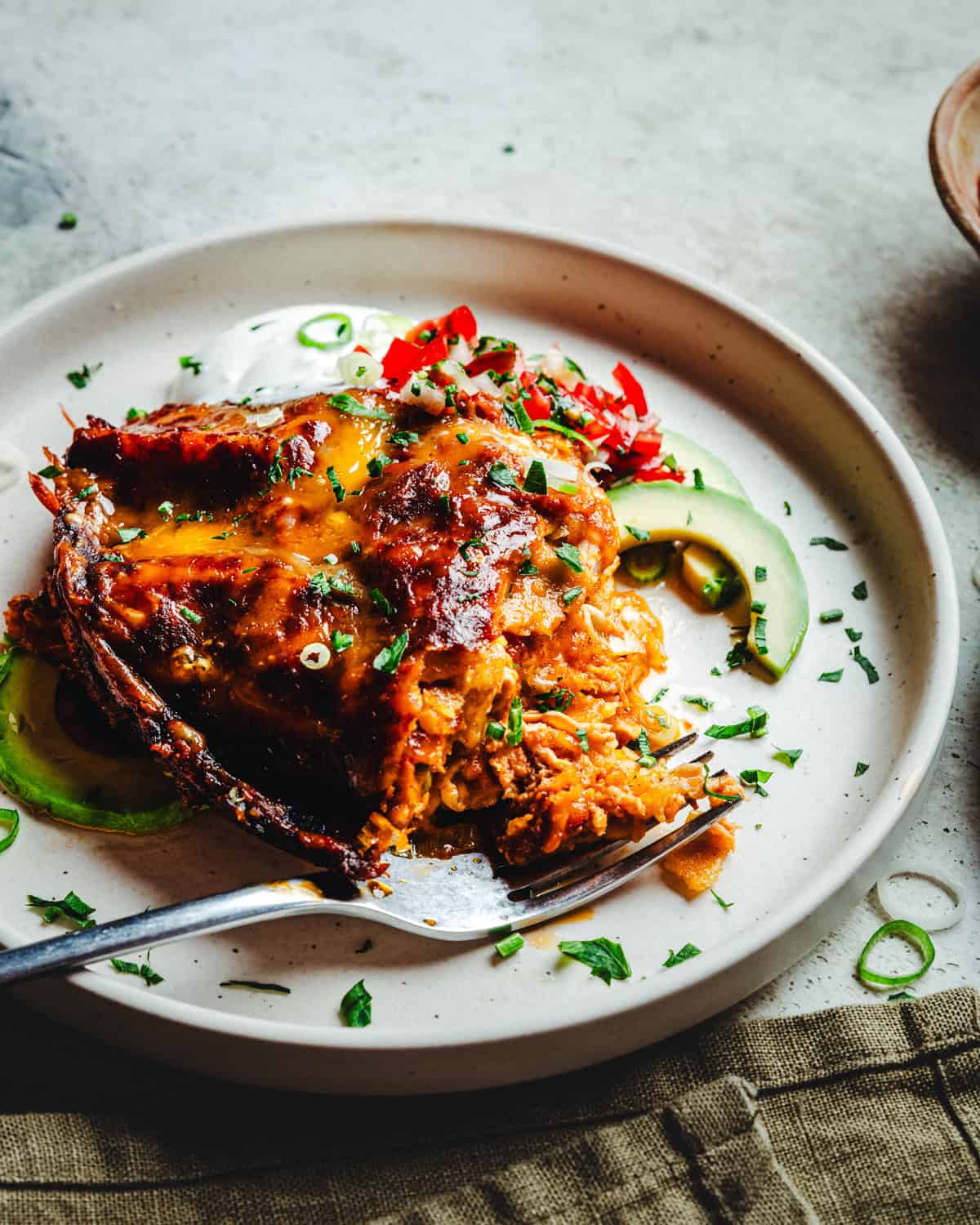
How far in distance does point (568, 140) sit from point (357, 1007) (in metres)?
5.57

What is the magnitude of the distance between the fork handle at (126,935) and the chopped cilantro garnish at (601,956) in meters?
0.97

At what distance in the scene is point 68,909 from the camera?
12.0 ft

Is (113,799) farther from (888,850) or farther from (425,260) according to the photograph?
(425,260)

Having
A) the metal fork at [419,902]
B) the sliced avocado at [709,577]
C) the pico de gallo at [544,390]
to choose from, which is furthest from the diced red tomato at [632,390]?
the metal fork at [419,902]

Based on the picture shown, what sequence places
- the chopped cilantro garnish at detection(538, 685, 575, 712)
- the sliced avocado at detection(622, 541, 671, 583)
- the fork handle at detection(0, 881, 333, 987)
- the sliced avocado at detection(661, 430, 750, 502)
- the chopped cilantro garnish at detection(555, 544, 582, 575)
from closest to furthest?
the fork handle at detection(0, 881, 333, 987) → the chopped cilantro garnish at detection(538, 685, 575, 712) → the chopped cilantro garnish at detection(555, 544, 582, 575) → the sliced avocado at detection(622, 541, 671, 583) → the sliced avocado at detection(661, 430, 750, 502)

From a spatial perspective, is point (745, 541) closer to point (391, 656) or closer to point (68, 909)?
point (391, 656)

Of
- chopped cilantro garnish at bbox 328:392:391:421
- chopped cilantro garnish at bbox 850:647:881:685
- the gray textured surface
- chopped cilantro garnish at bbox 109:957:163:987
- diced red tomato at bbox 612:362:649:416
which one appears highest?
Answer: the gray textured surface

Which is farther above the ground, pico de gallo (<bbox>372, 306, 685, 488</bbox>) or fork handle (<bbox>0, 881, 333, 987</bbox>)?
pico de gallo (<bbox>372, 306, 685, 488</bbox>)

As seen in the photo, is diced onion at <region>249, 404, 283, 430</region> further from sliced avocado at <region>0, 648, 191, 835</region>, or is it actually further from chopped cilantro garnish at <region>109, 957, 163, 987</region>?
chopped cilantro garnish at <region>109, 957, 163, 987</region>

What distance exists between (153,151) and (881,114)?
4471 millimetres

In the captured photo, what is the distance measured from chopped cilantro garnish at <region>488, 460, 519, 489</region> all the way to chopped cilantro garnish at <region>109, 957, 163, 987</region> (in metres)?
1.85

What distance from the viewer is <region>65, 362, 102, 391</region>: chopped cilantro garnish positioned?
529 centimetres

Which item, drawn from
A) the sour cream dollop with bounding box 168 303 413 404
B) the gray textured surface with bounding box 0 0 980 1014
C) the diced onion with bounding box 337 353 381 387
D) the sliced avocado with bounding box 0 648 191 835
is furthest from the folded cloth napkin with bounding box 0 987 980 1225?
the gray textured surface with bounding box 0 0 980 1014

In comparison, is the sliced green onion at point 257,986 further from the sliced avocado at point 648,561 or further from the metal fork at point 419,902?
the sliced avocado at point 648,561
